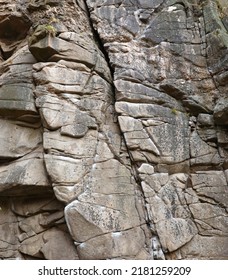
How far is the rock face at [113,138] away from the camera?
809cm

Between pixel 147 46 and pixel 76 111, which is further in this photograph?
pixel 147 46

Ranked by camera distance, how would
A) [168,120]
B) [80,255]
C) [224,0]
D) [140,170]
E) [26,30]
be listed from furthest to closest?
[224,0] → [26,30] → [168,120] → [140,170] → [80,255]

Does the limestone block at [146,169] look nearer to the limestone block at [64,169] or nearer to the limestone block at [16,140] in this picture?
the limestone block at [64,169]

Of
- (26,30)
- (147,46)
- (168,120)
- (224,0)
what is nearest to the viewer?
(168,120)

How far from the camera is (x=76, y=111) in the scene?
29.1 feet

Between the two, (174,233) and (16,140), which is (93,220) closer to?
(174,233)

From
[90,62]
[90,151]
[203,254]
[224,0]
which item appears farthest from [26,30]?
[203,254]

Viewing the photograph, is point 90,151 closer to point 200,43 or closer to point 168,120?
point 168,120

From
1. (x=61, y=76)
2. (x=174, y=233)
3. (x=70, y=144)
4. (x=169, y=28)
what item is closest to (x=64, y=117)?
(x=70, y=144)

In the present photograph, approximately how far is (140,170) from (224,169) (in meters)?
2.53

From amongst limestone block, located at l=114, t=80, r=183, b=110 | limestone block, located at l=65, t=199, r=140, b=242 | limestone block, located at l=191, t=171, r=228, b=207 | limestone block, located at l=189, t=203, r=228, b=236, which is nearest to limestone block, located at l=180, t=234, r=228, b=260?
limestone block, located at l=189, t=203, r=228, b=236

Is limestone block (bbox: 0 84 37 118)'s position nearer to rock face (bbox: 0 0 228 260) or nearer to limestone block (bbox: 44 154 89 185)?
rock face (bbox: 0 0 228 260)

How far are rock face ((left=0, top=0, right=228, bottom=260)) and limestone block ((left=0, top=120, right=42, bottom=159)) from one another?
0.10 ft

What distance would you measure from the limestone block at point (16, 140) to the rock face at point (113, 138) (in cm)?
3
